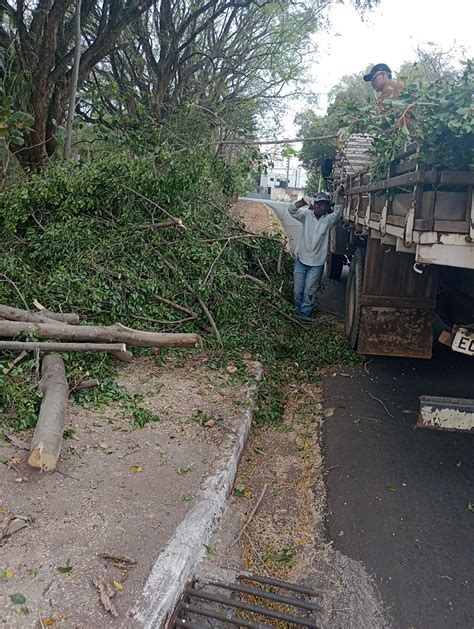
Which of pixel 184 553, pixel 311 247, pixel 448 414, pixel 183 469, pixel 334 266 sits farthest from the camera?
pixel 334 266

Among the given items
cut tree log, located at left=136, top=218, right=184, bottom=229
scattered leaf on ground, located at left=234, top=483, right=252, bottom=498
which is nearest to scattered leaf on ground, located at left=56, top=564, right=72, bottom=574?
scattered leaf on ground, located at left=234, top=483, right=252, bottom=498

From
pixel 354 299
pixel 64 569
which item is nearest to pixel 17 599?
pixel 64 569

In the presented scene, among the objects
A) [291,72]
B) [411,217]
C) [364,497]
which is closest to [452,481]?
[364,497]

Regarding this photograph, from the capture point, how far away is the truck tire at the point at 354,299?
6.45m

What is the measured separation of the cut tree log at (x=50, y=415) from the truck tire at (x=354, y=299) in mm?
3309

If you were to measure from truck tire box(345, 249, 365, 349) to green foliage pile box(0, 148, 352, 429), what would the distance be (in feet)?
0.67

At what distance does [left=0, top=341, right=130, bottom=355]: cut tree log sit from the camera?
4.61 m

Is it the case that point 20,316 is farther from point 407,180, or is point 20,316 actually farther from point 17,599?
point 407,180

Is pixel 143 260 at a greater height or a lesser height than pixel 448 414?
greater

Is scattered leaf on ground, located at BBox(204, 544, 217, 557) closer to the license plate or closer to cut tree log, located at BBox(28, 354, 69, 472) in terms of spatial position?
cut tree log, located at BBox(28, 354, 69, 472)

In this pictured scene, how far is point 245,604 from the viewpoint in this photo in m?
2.82

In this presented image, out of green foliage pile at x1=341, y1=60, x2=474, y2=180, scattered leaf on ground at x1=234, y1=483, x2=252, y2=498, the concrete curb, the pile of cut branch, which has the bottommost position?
scattered leaf on ground at x1=234, y1=483, x2=252, y2=498

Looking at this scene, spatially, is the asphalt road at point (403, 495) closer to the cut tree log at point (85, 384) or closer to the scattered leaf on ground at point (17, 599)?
the scattered leaf on ground at point (17, 599)

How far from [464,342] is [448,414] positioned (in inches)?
31.7
